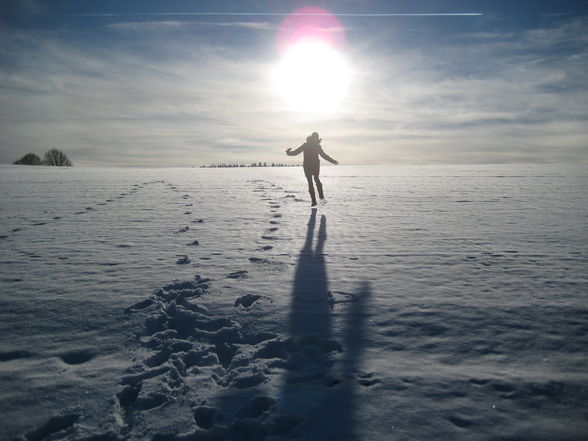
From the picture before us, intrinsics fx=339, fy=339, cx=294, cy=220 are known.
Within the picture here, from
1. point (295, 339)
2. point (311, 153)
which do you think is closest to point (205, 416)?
point (295, 339)

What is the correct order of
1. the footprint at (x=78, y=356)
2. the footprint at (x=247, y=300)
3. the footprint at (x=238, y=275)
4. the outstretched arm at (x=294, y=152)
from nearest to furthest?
the footprint at (x=78, y=356), the footprint at (x=247, y=300), the footprint at (x=238, y=275), the outstretched arm at (x=294, y=152)

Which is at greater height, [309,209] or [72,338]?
[309,209]

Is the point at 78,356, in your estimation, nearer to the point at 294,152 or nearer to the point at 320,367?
the point at 320,367

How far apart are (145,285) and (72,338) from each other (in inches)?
44.4

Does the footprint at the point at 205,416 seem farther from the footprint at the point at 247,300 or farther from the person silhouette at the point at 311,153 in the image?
the person silhouette at the point at 311,153

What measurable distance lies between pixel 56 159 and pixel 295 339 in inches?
3682

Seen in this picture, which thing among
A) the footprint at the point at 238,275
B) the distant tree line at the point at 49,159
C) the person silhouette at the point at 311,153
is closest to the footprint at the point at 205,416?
the footprint at the point at 238,275

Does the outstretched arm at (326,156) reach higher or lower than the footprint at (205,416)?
higher

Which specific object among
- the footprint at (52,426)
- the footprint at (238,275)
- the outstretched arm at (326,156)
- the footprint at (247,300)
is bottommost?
the footprint at (52,426)

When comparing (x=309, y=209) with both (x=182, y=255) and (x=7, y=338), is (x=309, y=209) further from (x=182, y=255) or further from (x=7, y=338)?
(x=7, y=338)

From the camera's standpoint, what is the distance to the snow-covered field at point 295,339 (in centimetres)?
195

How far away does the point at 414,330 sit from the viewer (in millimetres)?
2850

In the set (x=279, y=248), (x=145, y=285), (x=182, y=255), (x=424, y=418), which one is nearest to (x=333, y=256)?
(x=279, y=248)

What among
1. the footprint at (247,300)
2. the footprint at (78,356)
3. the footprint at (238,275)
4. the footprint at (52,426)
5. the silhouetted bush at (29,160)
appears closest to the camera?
the footprint at (52,426)
